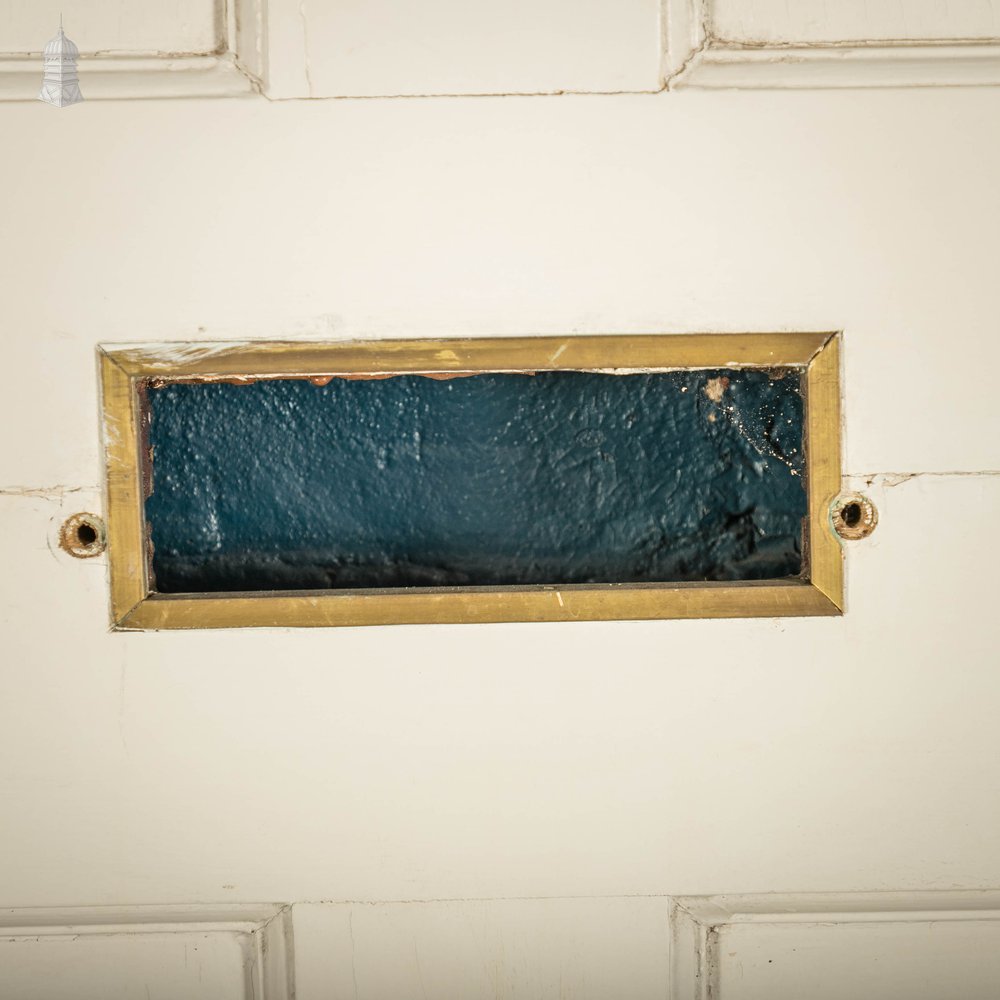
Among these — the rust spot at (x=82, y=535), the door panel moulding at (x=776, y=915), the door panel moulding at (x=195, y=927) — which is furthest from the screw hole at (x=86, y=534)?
the door panel moulding at (x=776, y=915)

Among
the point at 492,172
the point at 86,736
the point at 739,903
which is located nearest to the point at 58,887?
the point at 86,736

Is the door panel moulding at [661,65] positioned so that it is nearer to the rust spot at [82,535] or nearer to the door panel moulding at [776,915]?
the rust spot at [82,535]

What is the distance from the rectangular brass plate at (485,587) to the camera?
1.81 feet

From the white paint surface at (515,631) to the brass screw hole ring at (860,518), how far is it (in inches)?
0.4

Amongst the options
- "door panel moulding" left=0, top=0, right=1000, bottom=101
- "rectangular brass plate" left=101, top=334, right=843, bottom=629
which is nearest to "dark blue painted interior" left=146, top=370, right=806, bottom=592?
"rectangular brass plate" left=101, top=334, right=843, bottom=629

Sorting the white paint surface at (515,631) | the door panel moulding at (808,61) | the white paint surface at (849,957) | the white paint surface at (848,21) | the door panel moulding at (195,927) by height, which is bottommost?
the white paint surface at (849,957)

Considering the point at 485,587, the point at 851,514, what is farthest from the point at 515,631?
the point at 851,514

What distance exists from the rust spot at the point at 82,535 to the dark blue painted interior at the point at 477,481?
40mm

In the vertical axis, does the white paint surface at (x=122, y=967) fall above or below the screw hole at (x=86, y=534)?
below

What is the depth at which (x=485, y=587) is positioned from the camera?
560 millimetres

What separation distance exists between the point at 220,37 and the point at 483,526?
46 cm

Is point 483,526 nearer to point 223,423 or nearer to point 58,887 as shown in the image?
point 223,423

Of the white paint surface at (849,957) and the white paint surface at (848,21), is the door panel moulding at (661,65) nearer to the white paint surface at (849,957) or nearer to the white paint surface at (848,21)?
the white paint surface at (848,21)

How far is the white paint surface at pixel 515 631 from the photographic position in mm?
539
